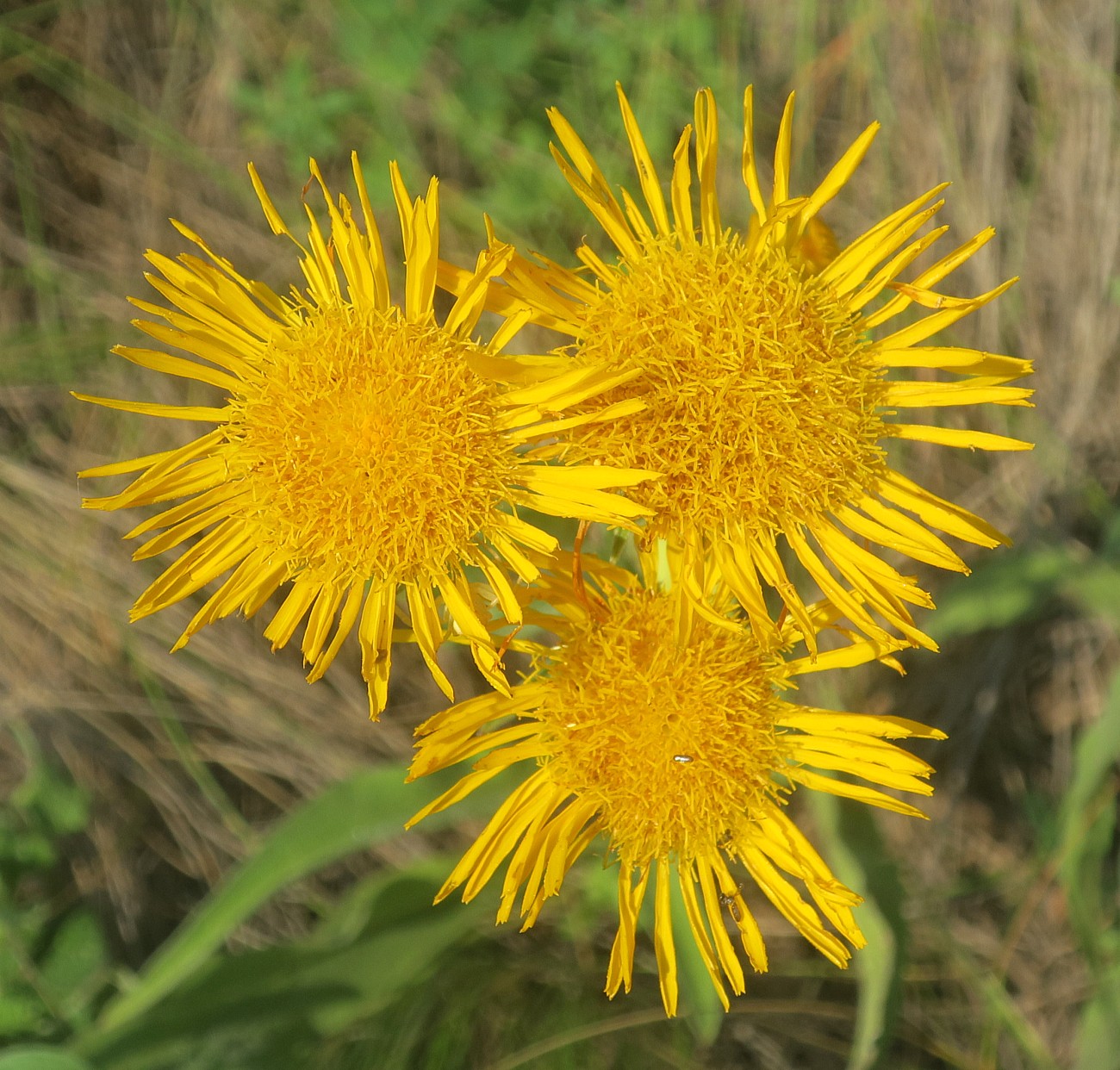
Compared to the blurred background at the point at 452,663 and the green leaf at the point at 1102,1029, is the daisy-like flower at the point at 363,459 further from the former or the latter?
the green leaf at the point at 1102,1029

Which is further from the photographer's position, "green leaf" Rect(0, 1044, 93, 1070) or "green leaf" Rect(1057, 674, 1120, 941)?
"green leaf" Rect(1057, 674, 1120, 941)

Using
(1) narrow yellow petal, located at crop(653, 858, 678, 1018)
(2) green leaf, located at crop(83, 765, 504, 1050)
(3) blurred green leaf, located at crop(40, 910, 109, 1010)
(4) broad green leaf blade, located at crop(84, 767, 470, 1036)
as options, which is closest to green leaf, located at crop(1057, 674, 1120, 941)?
(1) narrow yellow petal, located at crop(653, 858, 678, 1018)

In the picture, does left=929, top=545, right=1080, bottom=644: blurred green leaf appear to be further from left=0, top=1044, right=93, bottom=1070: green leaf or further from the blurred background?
left=0, top=1044, right=93, bottom=1070: green leaf

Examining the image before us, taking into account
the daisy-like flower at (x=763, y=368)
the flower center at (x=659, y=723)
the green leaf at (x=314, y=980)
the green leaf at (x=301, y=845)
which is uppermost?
the daisy-like flower at (x=763, y=368)

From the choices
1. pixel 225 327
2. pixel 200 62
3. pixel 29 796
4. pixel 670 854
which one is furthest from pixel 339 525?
pixel 200 62

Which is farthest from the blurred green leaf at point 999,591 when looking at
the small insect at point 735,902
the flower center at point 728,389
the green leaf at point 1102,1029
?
the green leaf at point 1102,1029

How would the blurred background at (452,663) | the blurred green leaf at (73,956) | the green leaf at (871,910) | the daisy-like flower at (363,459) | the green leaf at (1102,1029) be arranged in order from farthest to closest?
1. the blurred background at (452,663)
2. the blurred green leaf at (73,956)
3. the green leaf at (1102,1029)
4. the green leaf at (871,910)
5. the daisy-like flower at (363,459)

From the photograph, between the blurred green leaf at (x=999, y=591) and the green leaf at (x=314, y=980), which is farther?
the blurred green leaf at (x=999, y=591)

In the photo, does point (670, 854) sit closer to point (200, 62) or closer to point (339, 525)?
point (339, 525)
